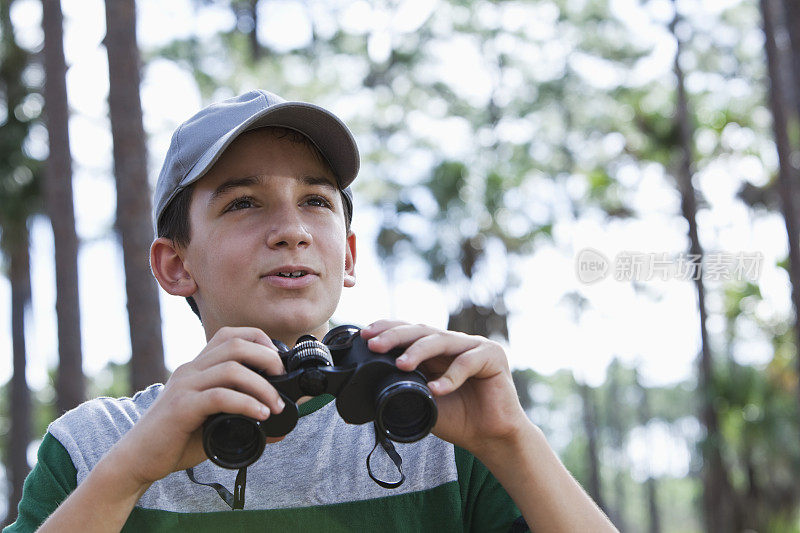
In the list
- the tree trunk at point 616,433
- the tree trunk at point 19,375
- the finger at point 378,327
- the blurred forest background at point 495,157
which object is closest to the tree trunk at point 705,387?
the blurred forest background at point 495,157

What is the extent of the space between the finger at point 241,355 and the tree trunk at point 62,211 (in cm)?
794

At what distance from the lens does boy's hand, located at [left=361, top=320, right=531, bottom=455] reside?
1.63 meters

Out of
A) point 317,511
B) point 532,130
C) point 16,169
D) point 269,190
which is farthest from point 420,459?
point 532,130

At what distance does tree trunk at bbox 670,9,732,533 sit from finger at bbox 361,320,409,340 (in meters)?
15.8

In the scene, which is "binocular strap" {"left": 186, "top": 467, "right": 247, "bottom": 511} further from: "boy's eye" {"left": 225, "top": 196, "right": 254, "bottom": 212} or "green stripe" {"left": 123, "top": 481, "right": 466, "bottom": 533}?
"boy's eye" {"left": 225, "top": 196, "right": 254, "bottom": 212}

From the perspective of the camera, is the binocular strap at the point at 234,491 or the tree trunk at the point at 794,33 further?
the tree trunk at the point at 794,33

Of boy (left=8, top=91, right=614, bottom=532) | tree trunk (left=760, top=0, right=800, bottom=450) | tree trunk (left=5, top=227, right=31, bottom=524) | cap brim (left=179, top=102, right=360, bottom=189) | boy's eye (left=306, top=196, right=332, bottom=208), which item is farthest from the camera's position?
tree trunk (left=5, top=227, right=31, bottom=524)

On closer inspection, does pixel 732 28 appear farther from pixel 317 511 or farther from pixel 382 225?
pixel 317 511

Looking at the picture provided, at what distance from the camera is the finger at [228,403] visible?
59.4 inches

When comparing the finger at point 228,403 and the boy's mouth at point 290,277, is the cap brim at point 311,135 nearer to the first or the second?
the boy's mouth at point 290,277

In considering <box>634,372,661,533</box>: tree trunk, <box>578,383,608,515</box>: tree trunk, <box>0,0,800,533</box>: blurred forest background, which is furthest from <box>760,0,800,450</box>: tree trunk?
<box>634,372,661,533</box>: tree trunk

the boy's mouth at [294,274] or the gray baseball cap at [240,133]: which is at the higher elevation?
the gray baseball cap at [240,133]

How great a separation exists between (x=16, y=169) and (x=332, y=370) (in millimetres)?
15280

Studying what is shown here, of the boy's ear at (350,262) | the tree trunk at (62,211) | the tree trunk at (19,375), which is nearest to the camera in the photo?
the boy's ear at (350,262)
